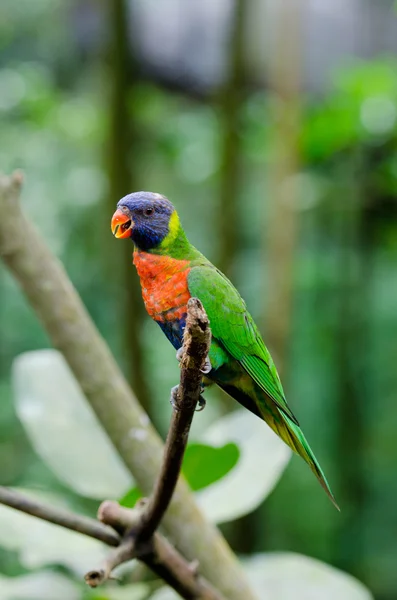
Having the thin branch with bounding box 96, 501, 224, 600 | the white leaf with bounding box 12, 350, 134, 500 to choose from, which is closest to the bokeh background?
the white leaf with bounding box 12, 350, 134, 500

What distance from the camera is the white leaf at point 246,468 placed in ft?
2.96

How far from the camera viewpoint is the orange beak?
0.44 metres

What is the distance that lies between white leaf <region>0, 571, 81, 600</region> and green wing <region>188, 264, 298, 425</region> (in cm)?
55

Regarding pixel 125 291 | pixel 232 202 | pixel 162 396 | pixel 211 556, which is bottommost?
pixel 162 396

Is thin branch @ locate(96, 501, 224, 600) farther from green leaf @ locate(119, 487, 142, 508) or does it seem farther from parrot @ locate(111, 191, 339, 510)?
parrot @ locate(111, 191, 339, 510)

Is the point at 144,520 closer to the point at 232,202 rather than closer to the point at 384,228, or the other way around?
the point at 232,202

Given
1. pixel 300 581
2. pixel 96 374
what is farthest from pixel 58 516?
pixel 300 581

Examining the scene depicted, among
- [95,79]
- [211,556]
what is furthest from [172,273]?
[95,79]

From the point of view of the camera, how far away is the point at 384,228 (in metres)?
2.03

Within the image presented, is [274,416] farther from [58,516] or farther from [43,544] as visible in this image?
[43,544]

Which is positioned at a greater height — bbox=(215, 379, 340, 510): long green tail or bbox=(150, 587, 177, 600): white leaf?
bbox=(215, 379, 340, 510): long green tail

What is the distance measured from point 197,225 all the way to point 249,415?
143 centimetres

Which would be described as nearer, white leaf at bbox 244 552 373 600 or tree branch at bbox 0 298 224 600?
tree branch at bbox 0 298 224 600

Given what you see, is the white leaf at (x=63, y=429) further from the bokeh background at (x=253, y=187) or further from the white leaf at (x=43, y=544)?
the bokeh background at (x=253, y=187)
